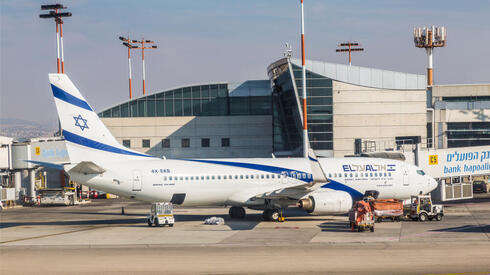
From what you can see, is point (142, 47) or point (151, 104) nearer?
point (151, 104)

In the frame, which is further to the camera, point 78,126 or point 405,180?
point 405,180

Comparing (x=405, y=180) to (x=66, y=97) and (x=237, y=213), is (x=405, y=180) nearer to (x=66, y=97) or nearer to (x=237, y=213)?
(x=237, y=213)

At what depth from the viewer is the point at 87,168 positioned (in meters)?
39.1

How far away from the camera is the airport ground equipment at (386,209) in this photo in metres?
40.3

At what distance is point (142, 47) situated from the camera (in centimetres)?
10800

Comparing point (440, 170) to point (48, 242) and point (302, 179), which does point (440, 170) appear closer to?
point (302, 179)

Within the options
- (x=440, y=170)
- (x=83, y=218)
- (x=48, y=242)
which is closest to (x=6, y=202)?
(x=83, y=218)

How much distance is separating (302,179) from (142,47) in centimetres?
7130

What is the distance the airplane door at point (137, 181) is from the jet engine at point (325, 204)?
10820 mm

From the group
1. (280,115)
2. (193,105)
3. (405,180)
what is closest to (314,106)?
(280,115)

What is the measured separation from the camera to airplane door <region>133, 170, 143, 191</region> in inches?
1587

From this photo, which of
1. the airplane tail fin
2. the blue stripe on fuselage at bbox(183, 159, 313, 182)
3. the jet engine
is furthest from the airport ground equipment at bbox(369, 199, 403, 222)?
the airplane tail fin

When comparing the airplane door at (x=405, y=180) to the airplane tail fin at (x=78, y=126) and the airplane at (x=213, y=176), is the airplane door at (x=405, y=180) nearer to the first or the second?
the airplane at (x=213, y=176)

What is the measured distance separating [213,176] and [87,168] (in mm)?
8590
